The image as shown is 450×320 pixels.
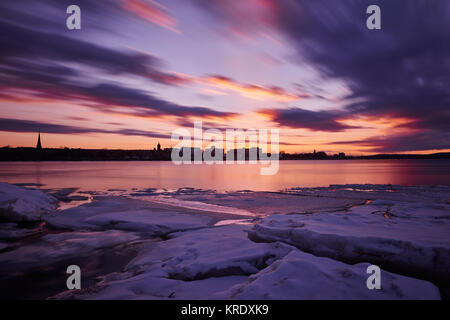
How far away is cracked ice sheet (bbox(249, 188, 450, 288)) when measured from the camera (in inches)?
167

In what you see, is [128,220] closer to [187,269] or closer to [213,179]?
[187,269]

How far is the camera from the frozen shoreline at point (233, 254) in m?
3.50

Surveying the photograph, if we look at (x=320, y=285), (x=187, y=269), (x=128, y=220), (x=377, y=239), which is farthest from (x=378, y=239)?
(x=128, y=220)

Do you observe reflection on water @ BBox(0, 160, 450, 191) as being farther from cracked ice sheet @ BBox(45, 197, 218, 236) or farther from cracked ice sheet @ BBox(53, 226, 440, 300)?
cracked ice sheet @ BBox(53, 226, 440, 300)

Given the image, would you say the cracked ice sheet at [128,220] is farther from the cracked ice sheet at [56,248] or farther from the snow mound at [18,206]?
the snow mound at [18,206]

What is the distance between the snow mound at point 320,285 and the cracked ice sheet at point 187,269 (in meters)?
0.69

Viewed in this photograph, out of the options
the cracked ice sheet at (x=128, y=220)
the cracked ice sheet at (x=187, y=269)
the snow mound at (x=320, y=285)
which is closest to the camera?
the snow mound at (x=320, y=285)

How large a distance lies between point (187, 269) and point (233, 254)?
103 centimetres

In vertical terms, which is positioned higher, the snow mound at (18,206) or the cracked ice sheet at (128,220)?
the snow mound at (18,206)

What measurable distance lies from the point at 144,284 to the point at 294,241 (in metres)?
3.57

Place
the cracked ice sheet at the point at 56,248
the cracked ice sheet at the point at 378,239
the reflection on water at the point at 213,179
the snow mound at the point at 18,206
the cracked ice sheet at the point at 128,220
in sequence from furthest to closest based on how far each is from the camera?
the reflection on water at the point at 213,179 < the snow mound at the point at 18,206 < the cracked ice sheet at the point at 128,220 < the cracked ice sheet at the point at 56,248 < the cracked ice sheet at the point at 378,239

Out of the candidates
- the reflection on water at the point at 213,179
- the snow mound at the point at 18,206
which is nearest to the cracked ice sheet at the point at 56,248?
the snow mound at the point at 18,206
